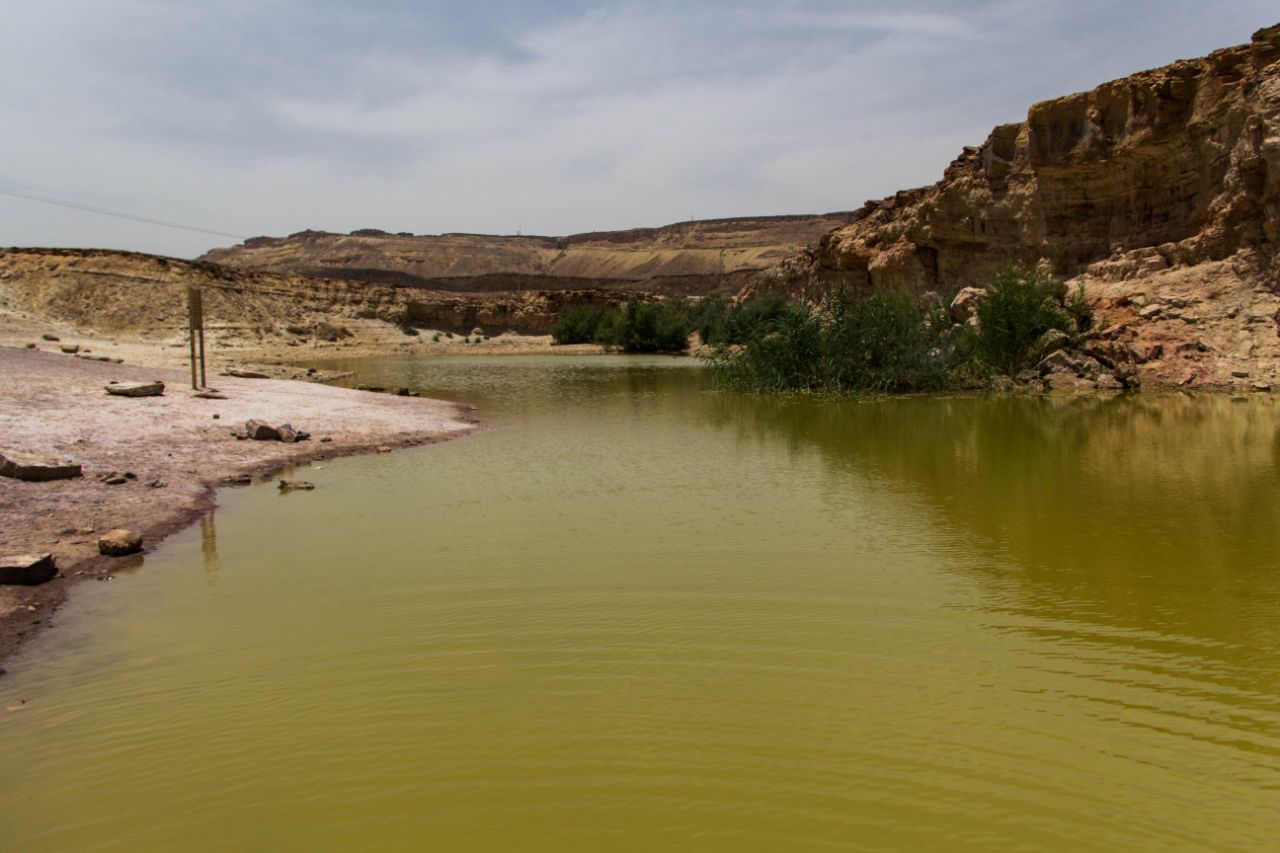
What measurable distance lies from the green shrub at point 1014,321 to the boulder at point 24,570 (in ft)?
70.8

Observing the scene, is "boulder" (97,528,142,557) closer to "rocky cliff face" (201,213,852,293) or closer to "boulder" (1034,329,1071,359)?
"boulder" (1034,329,1071,359)

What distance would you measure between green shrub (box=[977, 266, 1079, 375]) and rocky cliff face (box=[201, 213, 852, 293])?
250ft

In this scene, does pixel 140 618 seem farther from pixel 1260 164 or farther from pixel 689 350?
pixel 689 350

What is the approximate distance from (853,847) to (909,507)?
241 inches

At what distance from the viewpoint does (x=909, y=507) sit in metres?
9.16

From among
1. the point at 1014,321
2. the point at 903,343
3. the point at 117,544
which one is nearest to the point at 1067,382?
the point at 1014,321

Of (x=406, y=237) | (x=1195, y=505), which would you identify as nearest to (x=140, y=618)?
(x=1195, y=505)

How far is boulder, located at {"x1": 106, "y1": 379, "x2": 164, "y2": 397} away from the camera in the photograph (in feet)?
46.9

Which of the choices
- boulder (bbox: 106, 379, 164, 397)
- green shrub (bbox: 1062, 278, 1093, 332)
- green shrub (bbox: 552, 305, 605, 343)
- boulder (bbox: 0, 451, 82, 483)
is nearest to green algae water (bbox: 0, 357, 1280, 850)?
boulder (bbox: 0, 451, 82, 483)

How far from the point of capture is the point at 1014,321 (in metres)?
23.1

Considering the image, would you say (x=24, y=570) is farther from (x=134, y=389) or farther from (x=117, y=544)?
(x=134, y=389)

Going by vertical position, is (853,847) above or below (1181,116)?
below

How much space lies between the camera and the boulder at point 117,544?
7.29 m

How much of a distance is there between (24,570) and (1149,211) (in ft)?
98.8
